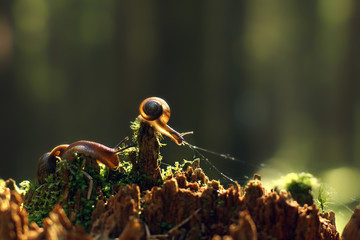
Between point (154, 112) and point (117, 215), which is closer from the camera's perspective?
point (117, 215)

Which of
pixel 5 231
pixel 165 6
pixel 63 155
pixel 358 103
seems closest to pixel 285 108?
pixel 358 103

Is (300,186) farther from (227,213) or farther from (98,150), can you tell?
(98,150)

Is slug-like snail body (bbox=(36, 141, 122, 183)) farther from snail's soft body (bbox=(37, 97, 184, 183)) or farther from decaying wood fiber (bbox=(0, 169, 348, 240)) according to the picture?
decaying wood fiber (bbox=(0, 169, 348, 240))

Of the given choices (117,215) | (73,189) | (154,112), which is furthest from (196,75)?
(117,215)

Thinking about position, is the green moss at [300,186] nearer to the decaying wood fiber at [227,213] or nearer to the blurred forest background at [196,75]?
the decaying wood fiber at [227,213]

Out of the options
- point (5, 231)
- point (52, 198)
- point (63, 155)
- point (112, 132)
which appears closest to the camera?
point (5, 231)

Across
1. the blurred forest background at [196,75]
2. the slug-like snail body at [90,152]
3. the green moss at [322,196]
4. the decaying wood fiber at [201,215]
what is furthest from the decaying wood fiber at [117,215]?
the blurred forest background at [196,75]

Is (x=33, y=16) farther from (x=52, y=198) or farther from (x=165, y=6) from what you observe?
(x=52, y=198)
